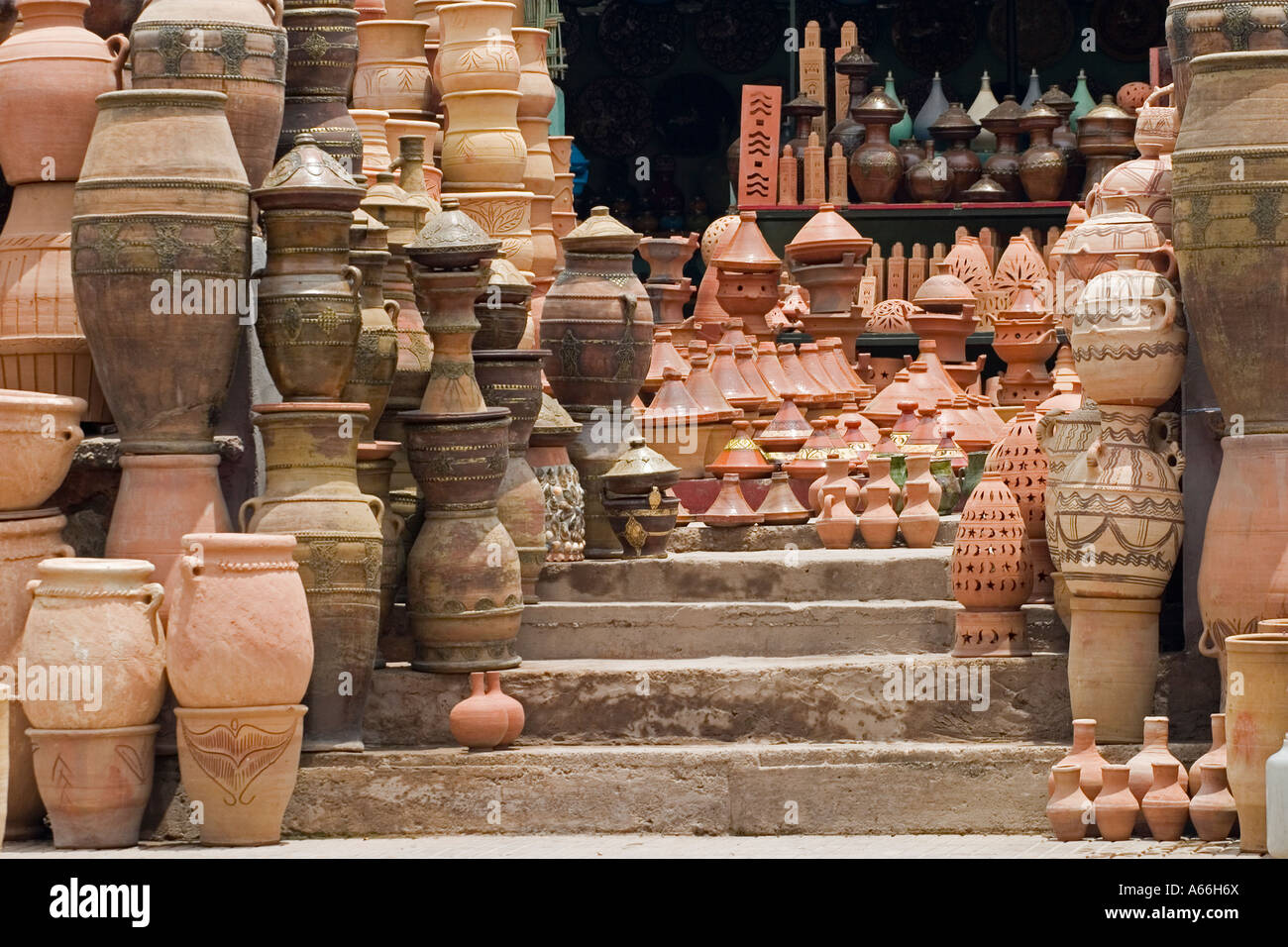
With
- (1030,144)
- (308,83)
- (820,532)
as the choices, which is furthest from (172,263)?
(1030,144)

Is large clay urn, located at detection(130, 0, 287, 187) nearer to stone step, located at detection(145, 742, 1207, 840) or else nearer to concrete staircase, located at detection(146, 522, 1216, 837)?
concrete staircase, located at detection(146, 522, 1216, 837)

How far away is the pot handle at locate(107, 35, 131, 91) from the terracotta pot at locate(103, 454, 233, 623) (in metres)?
1.29

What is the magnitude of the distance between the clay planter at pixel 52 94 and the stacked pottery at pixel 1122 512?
3.18 metres

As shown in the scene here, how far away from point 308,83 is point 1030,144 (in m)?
5.58

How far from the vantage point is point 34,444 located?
291 inches

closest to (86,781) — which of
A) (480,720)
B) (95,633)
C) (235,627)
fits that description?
(95,633)

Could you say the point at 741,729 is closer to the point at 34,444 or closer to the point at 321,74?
the point at 34,444

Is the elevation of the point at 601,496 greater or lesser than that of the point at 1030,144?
lesser

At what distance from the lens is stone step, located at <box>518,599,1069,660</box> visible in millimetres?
8148

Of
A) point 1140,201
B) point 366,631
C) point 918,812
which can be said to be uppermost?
point 1140,201

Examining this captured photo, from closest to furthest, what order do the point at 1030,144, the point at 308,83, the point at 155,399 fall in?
the point at 155,399 → the point at 308,83 → the point at 1030,144

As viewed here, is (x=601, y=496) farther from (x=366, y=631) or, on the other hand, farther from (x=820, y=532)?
(x=366, y=631)

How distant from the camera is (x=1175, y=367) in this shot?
296 inches

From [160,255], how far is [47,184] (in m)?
0.78
